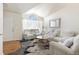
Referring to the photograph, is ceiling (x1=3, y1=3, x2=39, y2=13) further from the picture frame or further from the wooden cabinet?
the wooden cabinet

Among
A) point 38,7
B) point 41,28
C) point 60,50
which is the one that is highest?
point 38,7

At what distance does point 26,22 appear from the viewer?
1.94 m

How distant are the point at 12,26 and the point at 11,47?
1.18ft

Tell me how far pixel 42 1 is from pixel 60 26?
530 mm

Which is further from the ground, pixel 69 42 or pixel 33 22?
pixel 33 22

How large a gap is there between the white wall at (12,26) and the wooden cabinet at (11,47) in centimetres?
7

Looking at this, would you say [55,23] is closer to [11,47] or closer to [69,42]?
[69,42]

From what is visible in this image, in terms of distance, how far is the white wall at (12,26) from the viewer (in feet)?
6.24

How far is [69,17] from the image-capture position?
1910 mm

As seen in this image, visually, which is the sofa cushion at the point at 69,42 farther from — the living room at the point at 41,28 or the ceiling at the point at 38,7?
the ceiling at the point at 38,7

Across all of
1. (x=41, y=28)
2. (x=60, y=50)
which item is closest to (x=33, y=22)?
(x=41, y=28)

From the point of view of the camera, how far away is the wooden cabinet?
1.92m

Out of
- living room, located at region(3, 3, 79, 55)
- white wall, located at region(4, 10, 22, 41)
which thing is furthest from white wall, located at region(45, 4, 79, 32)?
white wall, located at region(4, 10, 22, 41)

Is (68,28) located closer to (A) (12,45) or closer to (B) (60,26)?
(B) (60,26)
